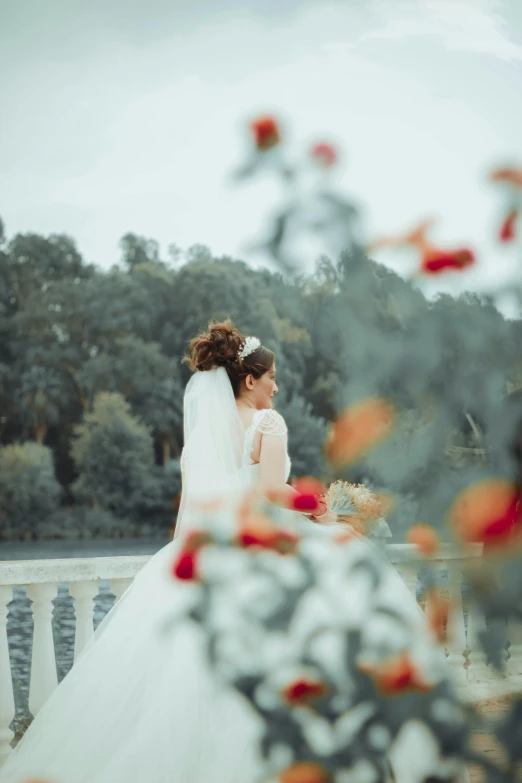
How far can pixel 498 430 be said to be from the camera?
1040mm

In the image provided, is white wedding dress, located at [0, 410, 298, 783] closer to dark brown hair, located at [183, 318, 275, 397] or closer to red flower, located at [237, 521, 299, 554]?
dark brown hair, located at [183, 318, 275, 397]

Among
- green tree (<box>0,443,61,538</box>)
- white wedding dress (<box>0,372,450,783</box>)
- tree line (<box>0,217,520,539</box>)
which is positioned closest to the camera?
white wedding dress (<box>0,372,450,783</box>)

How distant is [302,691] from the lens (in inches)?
46.1

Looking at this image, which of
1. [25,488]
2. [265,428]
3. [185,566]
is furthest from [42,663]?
[25,488]

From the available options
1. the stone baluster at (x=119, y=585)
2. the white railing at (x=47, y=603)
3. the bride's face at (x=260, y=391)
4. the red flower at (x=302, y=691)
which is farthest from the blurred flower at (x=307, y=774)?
the stone baluster at (x=119, y=585)

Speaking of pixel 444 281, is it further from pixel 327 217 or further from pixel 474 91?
pixel 474 91

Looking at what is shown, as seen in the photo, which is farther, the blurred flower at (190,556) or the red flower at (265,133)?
the blurred flower at (190,556)

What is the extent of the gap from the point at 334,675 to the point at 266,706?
88 mm

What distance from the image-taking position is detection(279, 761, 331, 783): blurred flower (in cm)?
113

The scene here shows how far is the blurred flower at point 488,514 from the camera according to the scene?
107 centimetres

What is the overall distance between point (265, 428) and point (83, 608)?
1.10 m

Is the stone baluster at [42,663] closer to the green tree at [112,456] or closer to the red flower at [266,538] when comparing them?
the red flower at [266,538]

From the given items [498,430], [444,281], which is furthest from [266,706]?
[444,281]

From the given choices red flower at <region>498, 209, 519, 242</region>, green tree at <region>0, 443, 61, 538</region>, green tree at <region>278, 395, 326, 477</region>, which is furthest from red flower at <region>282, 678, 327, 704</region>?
green tree at <region>0, 443, 61, 538</region>
